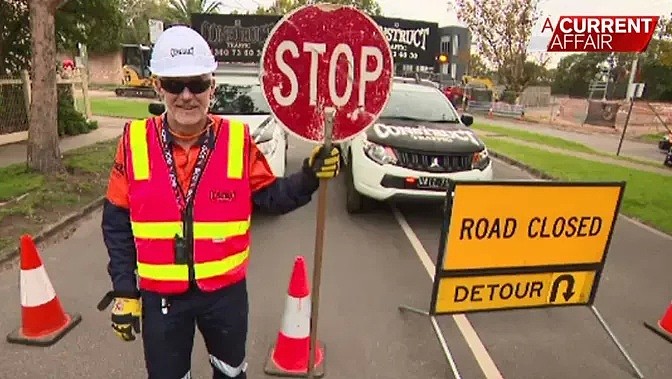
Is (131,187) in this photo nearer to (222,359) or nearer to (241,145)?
(241,145)

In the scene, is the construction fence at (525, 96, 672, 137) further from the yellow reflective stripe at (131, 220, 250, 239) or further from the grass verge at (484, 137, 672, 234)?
the yellow reflective stripe at (131, 220, 250, 239)

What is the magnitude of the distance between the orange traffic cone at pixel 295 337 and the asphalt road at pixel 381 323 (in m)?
0.13

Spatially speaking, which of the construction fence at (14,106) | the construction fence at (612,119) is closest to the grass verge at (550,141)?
the construction fence at (612,119)

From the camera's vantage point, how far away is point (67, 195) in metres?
6.95

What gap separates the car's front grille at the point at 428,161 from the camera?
612 centimetres

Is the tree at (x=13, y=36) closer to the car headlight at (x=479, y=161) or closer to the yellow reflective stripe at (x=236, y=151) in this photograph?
the car headlight at (x=479, y=161)

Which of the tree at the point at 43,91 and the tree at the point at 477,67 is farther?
the tree at the point at 477,67

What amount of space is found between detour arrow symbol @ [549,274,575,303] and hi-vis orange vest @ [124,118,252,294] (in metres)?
2.55

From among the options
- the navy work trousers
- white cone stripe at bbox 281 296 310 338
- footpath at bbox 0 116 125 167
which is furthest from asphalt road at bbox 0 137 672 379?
footpath at bbox 0 116 125 167

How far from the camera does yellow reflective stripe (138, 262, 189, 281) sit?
6.86ft

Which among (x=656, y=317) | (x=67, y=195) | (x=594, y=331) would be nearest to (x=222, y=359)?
(x=594, y=331)

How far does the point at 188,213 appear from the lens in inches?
80.0

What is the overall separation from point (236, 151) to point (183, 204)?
0.31 meters

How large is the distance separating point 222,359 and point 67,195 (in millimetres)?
5587
